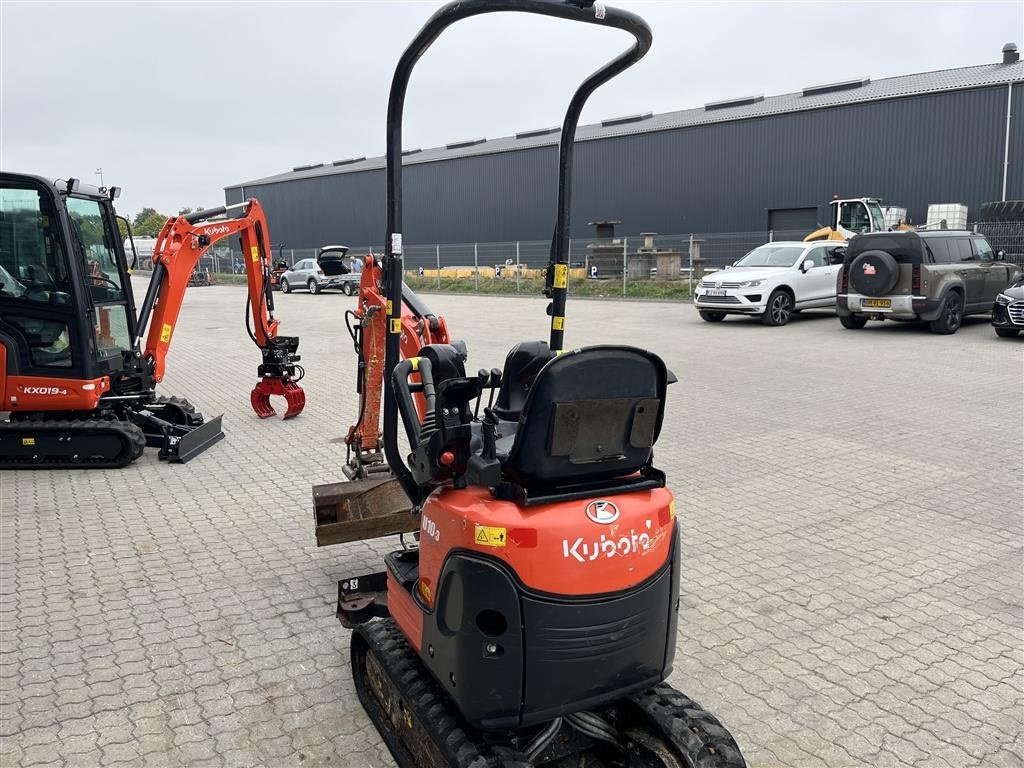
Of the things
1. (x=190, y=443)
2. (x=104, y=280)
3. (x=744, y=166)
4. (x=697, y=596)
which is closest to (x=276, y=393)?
(x=190, y=443)

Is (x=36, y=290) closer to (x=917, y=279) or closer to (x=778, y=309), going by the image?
(x=917, y=279)

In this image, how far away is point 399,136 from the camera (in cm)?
322

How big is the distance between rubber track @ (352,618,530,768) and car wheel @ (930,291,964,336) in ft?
50.1

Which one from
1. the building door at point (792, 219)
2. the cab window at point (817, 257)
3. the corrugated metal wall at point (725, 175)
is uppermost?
the corrugated metal wall at point (725, 175)

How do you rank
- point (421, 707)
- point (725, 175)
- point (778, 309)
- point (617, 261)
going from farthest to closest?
point (725, 175), point (617, 261), point (778, 309), point (421, 707)

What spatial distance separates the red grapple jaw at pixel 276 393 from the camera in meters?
9.67

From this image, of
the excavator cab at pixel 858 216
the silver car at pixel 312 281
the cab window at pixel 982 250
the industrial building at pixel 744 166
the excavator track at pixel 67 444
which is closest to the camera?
the excavator track at pixel 67 444

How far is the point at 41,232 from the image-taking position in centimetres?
727

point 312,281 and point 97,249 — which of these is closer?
point 97,249

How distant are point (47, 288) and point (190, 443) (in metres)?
1.89

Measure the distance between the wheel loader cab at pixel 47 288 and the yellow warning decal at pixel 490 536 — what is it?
624cm

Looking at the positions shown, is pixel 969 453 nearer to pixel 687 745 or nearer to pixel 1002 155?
pixel 687 745

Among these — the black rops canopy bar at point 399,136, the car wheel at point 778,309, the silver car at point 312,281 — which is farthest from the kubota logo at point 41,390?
the silver car at point 312,281

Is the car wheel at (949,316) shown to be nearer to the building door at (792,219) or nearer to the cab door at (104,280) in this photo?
the cab door at (104,280)
